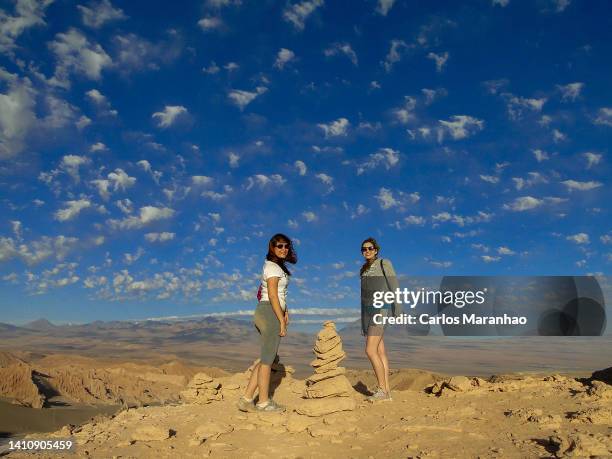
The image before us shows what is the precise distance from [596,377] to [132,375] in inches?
996

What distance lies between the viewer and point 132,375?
26.9 meters

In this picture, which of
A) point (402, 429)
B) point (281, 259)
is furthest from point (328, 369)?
point (281, 259)

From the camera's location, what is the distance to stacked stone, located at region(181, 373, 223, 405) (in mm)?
9938

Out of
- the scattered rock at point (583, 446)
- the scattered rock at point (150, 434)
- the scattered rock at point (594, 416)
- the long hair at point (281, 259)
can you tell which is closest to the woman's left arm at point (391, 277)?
the long hair at point (281, 259)

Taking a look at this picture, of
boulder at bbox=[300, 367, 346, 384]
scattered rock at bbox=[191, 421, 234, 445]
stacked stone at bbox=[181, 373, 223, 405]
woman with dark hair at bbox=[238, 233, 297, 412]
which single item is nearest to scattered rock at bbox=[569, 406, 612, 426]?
boulder at bbox=[300, 367, 346, 384]

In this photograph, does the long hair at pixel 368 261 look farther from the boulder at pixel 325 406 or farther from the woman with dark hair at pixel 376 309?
the boulder at pixel 325 406

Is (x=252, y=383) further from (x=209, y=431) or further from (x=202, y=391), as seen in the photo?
(x=202, y=391)

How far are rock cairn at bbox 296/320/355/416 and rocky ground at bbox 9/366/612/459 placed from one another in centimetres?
4

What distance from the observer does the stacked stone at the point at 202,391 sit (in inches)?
391

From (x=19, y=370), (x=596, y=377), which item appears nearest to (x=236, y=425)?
(x=596, y=377)

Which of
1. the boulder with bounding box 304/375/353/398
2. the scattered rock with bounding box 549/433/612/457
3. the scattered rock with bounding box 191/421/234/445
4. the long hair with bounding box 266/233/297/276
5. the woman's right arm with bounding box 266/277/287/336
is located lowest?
the scattered rock with bounding box 191/421/234/445

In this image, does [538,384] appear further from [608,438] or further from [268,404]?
[268,404]

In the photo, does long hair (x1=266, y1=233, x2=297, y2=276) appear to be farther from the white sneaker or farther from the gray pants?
the white sneaker

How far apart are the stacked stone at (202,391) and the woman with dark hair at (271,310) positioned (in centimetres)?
339
